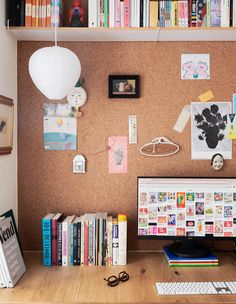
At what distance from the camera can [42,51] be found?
157cm

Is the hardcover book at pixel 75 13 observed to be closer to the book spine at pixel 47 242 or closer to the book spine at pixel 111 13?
the book spine at pixel 111 13

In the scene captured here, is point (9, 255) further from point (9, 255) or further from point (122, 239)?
point (122, 239)

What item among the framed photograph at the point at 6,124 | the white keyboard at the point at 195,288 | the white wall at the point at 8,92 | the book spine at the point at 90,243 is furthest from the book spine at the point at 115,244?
the framed photograph at the point at 6,124

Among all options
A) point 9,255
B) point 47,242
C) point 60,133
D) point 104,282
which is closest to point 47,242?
point 47,242

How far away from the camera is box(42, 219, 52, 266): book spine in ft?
5.69

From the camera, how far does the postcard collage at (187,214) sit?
5.89ft

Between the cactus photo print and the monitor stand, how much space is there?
0.51 metres

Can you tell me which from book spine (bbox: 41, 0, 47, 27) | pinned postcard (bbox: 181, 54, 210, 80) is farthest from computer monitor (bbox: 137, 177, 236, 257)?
book spine (bbox: 41, 0, 47, 27)

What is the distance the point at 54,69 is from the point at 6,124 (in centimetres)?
45

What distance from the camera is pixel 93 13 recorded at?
5.88ft

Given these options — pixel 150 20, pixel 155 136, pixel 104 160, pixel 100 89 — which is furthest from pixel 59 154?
pixel 150 20

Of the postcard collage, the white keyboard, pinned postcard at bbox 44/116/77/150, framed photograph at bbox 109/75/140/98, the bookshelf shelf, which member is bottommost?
the white keyboard

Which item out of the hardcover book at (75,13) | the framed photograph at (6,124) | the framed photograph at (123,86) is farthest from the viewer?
the framed photograph at (123,86)

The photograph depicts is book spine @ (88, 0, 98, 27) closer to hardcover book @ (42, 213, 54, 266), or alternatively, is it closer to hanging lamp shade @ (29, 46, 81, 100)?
hanging lamp shade @ (29, 46, 81, 100)
